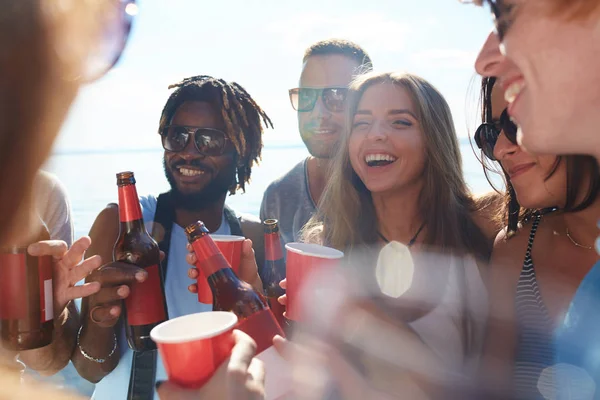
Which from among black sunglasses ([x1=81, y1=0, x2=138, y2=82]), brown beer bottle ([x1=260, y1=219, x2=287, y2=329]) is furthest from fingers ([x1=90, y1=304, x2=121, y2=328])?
black sunglasses ([x1=81, y1=0, x2=138, y2=82])

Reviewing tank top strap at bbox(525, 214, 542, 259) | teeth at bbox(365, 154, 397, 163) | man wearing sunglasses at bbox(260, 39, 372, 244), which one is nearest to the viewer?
tank top strap at bbox(525, 214, 542, 259)

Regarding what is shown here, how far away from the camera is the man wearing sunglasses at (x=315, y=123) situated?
12.8 feet

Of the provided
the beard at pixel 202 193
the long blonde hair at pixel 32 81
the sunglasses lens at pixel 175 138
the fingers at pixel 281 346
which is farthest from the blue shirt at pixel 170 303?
the fingers at pixel 281 346

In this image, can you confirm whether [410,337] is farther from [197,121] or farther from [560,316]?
[197,121]

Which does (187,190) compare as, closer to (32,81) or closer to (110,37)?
(110,37)

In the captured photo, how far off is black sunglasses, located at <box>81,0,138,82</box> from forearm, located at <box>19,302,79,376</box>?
1.06 metres

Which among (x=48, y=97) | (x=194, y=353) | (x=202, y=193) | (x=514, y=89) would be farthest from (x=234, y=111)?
(x=194, y=353)

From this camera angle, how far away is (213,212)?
10.2 feet

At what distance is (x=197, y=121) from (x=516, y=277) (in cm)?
211

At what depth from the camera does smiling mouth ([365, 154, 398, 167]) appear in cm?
269

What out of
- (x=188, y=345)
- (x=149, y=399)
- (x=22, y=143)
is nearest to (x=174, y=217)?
(x=149, y=399)

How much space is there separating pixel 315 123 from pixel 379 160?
1349 mm

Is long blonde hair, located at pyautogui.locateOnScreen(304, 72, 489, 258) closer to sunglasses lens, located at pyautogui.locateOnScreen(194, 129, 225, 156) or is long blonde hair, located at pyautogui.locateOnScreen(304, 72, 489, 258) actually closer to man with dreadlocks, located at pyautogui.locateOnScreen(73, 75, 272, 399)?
man with dreadlocks, located at pyautogui.locateOnScreen(73, 75, 272, 399)

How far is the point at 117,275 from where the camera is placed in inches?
68.4
